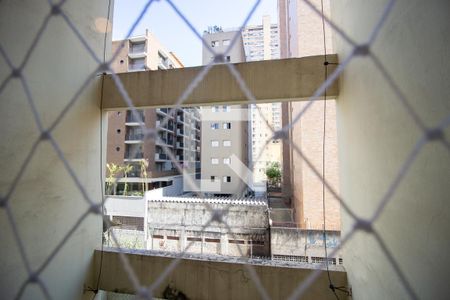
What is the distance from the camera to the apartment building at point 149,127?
8.80 m

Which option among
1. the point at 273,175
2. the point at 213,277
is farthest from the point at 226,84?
the point at 273,175

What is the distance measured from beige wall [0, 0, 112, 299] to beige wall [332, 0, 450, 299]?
1.17m

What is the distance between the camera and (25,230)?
0.91m

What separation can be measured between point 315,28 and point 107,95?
4472 millimetres

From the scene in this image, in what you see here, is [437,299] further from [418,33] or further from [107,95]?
[107,95]

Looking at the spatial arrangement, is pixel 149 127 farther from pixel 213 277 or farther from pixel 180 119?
pixel 213 277

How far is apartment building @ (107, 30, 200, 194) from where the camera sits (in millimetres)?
8805

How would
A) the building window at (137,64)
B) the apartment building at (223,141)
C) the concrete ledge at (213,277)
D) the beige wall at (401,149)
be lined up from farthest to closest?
the building window at (137,64) < the apartment building at (223,141) < the concrete ledge at (213,277) < the beige wall at (401,149)

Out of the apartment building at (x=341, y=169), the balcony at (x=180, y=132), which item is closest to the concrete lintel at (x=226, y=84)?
the apartment building at (x=341, y=169)

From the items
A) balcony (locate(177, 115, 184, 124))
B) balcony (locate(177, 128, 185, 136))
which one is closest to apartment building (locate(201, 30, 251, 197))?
balcony (locate(177, 115, 184, 124))

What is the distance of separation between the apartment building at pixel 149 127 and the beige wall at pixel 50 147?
616 cm

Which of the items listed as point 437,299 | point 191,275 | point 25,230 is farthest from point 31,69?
point 437,299

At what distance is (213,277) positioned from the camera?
121cm

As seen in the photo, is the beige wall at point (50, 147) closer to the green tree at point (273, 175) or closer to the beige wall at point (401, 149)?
the beige wall at point (401, 149)
